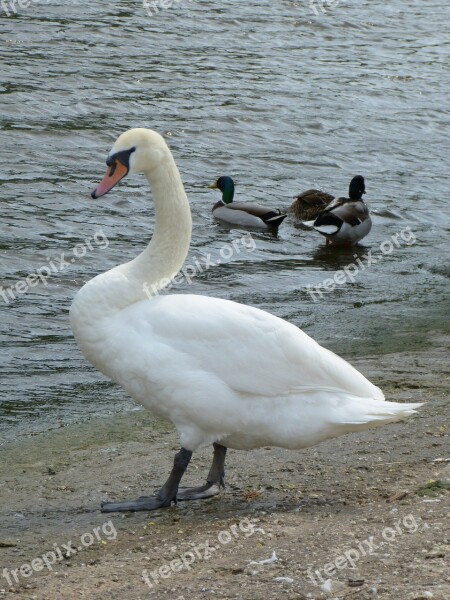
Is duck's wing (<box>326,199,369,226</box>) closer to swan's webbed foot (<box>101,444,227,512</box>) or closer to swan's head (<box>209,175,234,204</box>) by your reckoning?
swan's head (<box>209,175,234,204</box>)

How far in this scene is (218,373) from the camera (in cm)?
569

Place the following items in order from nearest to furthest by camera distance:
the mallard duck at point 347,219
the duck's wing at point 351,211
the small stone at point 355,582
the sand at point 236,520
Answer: the small stone at point 355,582 → the sand at point 236,520 → the duck's wing at point 351,211 → the mallard duck at point 347,219

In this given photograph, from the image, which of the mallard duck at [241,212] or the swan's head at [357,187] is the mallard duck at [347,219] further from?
the mallard duck at [241,212]

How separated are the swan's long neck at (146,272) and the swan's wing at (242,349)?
133mm

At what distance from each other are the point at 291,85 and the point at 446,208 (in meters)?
4.77

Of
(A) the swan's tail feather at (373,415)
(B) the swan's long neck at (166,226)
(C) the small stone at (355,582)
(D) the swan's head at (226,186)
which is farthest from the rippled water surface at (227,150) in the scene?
(C) the small stone at (355,582)

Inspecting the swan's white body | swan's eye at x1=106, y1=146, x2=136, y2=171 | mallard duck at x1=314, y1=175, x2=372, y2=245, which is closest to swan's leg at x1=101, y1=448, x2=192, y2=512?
the swan's white body

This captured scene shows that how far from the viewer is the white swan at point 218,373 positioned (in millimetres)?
5641

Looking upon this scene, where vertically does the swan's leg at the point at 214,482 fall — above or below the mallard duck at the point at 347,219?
above

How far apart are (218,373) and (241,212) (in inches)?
338

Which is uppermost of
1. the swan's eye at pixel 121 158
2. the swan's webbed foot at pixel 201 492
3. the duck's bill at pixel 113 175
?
the swan's eye at pixel 121 158

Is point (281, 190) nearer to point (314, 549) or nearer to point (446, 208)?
point (446, 208)

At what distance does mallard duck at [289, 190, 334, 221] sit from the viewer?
568 inches

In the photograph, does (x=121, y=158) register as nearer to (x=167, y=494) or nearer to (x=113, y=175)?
(x=113, y=175)
